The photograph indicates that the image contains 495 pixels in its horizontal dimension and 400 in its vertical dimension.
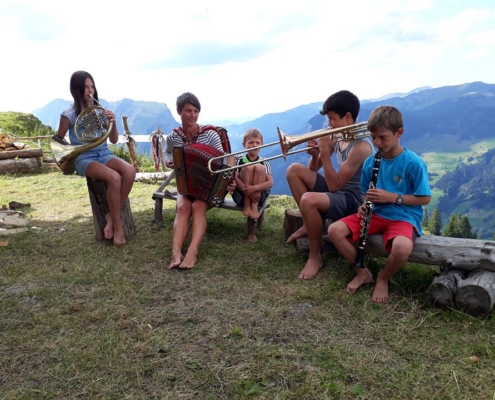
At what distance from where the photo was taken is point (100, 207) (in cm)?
461

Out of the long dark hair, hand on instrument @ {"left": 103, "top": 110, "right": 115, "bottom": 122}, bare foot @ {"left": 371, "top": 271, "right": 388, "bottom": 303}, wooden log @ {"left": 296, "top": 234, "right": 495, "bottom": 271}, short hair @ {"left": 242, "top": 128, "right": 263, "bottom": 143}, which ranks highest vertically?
the long dark hair

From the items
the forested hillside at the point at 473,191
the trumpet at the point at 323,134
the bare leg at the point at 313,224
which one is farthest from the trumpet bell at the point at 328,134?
the forested hillside at the point at 473,191

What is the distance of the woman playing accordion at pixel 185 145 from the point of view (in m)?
4.08

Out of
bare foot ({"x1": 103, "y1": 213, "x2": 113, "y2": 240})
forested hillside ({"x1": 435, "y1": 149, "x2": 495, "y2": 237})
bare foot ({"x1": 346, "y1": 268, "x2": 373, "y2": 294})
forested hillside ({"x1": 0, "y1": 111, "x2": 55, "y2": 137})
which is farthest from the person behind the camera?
forested hillside ({"x1": 435, "y1": 149, "x2": 495, "y2": 237})

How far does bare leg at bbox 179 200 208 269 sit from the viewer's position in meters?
3.87

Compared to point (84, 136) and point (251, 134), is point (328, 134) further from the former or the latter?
point (84, 136)

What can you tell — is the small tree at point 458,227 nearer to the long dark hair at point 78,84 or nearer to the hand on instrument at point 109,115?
the hand on instrument at point 109,115

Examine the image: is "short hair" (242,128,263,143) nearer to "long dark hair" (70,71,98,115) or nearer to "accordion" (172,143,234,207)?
"accordion" (172,143,234,207)

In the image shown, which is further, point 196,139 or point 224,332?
point 196,139

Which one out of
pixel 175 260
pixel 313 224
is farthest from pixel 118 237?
pixel 313 224

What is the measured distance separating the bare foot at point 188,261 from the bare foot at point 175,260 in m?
0.05

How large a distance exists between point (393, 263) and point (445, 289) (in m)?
0.38

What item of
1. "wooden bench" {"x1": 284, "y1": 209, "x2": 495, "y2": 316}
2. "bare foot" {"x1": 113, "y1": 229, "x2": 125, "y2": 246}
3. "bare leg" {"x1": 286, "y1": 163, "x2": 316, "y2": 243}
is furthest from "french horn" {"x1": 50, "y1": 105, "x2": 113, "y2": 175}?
"wooden bench" {"x1": 284, "y1": 209, "x2": 495, "y2": 316}

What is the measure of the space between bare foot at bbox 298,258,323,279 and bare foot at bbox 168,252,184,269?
3.76 ft
